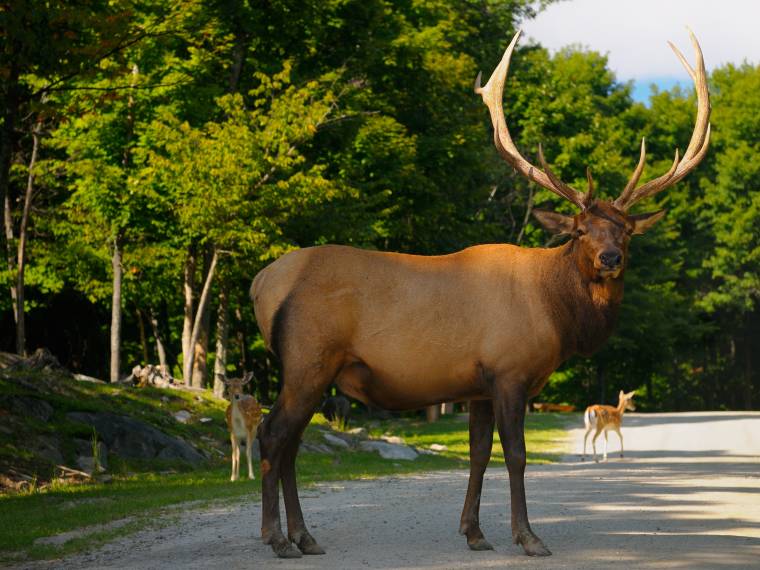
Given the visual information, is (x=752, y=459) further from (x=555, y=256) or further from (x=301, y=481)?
(x=555, y=256)

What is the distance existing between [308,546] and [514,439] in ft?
5.82

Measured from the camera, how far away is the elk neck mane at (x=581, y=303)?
30.5 ft

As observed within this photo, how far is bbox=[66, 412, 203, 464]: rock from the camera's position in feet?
55.7

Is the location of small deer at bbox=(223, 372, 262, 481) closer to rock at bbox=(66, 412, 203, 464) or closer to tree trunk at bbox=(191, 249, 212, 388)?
rock at bbox=(66, 412, 203, 464)

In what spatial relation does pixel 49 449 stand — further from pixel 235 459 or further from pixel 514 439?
pixel 514 439

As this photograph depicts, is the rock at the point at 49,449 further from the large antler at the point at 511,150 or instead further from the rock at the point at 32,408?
the large antler at the point at 511,150

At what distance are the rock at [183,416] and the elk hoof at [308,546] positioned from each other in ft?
37.4

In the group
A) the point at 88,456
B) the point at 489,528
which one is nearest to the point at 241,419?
the point at 88,456

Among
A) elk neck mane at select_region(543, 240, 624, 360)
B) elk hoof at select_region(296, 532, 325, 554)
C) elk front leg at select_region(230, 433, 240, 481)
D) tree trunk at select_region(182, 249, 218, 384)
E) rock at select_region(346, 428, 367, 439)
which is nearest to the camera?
elk hoof at select_region(296, 532, 325, 554)

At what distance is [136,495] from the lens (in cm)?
1384

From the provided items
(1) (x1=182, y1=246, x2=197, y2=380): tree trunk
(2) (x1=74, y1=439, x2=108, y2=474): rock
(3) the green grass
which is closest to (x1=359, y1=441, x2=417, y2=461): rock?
(3) the green grass

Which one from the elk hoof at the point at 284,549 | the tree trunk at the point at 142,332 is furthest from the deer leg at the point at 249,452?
the tree trunk at the point at 142,332

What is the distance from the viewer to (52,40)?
1438 cm

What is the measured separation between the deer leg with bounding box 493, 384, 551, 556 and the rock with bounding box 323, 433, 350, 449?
12725 millimetres
